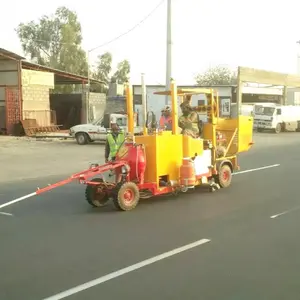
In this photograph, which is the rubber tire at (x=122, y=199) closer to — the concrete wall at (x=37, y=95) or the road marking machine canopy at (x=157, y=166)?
the road marking machine canopy at (x=157, y=166)

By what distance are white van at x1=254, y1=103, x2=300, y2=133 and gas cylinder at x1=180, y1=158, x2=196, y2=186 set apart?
31.0 meters

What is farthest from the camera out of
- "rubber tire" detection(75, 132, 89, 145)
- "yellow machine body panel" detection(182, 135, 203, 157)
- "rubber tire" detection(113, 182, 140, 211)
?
"rubber tire" detection(75, 132, 89, 145)

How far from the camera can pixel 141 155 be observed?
9.48m

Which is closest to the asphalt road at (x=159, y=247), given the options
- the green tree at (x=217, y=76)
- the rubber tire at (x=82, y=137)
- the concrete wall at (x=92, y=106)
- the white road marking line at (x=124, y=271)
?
the white road marking line at (x=124, y=271)

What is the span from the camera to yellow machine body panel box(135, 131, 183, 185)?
959 centimetres

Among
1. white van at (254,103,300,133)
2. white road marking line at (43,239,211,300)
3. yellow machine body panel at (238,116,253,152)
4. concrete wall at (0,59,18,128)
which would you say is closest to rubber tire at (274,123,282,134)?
white van at (254,103,300,133)

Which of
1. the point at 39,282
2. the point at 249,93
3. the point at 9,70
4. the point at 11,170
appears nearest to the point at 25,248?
the point at 39,282

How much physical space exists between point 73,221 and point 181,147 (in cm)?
293

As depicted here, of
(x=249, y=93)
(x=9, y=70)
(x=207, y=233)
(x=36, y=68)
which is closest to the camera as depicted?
(x=207, y=233)

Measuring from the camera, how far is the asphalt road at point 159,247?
502cm

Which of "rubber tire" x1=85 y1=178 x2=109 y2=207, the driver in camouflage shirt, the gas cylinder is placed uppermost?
the driver in camouflage shirt

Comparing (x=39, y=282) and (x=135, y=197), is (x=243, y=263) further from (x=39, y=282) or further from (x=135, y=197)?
(x=135, y=197)

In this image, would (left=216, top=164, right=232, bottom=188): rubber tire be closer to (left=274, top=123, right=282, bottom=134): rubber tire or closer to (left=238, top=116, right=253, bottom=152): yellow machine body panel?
(left=238, top=116, right=253, bottom=152): yellow machine body panel

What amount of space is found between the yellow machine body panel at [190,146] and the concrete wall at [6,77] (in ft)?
82.1
